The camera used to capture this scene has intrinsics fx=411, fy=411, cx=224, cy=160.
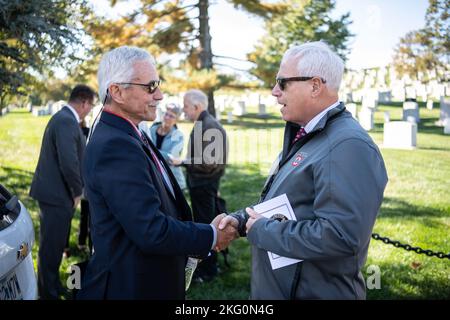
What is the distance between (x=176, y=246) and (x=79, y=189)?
8.65ft

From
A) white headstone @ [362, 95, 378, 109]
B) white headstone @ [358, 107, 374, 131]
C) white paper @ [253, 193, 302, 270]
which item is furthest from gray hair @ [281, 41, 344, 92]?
white headstone @ [362, 95, 378, 109]

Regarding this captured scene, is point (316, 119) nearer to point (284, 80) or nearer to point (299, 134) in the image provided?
point (299, 134)

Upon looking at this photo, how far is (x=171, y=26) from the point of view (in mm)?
11117

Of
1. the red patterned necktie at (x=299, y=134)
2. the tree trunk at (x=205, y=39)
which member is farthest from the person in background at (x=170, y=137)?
the tree trunk at (x=205, y=39)

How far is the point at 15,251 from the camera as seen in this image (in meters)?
2.26

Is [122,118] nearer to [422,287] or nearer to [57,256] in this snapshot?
[57,256]

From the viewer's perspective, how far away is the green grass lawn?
453 cm

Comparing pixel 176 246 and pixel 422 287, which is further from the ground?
pixel 176 246

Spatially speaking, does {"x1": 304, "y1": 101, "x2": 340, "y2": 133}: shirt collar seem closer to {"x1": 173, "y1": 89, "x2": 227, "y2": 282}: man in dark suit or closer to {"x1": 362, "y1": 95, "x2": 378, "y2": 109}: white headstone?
{"x1": 173, "y1": 89, "x2": 227, "y2": 282}: man in dark suit

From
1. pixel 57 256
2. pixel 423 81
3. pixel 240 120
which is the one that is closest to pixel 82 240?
pixel 57 256

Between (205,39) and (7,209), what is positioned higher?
(205,39)

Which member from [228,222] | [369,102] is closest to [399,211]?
[228,222]

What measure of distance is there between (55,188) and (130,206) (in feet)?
8.79

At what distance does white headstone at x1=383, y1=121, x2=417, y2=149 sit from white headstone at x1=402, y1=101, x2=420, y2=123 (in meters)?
0.88
